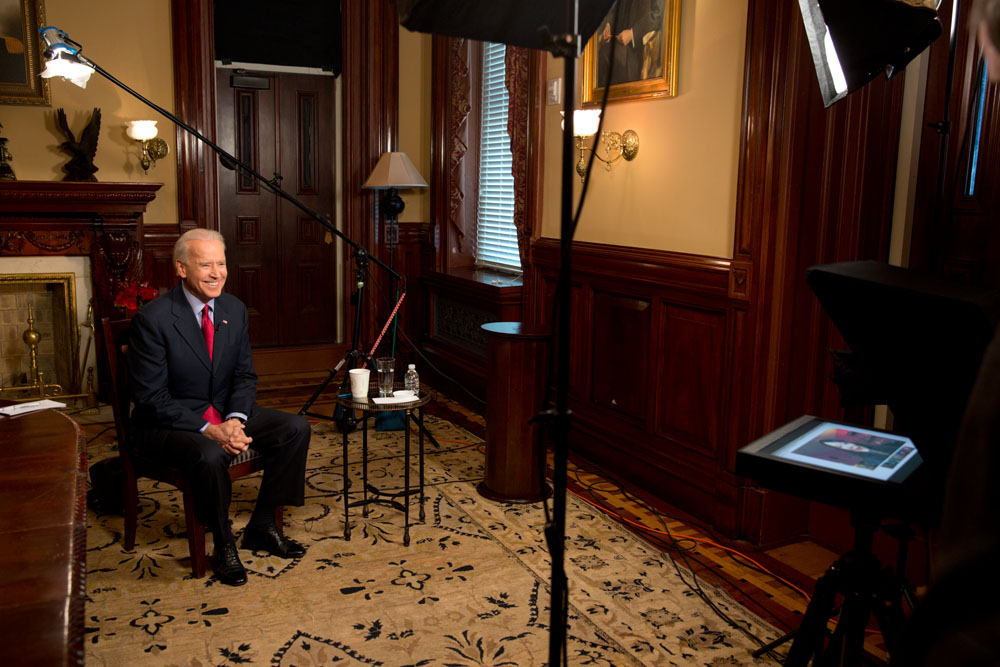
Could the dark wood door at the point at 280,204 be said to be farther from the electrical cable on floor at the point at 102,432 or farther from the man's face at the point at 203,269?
the man's face at the point at 203,269

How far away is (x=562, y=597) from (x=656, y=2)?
9.97ft

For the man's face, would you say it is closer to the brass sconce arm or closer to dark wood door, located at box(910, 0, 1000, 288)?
the brass sconce arm

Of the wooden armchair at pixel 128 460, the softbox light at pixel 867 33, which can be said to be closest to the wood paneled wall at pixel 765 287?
the softbox light at pixel 867 33

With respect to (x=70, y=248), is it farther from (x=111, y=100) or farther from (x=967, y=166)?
(x=967, y=166)

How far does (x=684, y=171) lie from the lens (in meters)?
3.68

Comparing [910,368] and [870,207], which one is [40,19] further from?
[910,368]

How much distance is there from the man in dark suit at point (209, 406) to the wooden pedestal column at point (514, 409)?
949mm

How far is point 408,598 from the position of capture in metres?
2.88

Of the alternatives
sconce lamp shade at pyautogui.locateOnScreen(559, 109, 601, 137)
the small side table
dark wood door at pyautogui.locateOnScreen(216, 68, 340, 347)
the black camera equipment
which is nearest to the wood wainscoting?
sconce lamp shade at pyautogui.locateOnScreen(559, 109, 601, 137)

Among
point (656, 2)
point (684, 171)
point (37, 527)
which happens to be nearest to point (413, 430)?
point (684, 171)

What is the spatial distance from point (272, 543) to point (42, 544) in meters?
1.70

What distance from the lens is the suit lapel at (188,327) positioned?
3.14 m

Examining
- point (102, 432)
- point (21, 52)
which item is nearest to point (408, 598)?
point (102, 432)

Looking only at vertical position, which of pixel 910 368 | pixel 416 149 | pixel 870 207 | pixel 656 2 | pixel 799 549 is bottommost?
pixel 799 549
